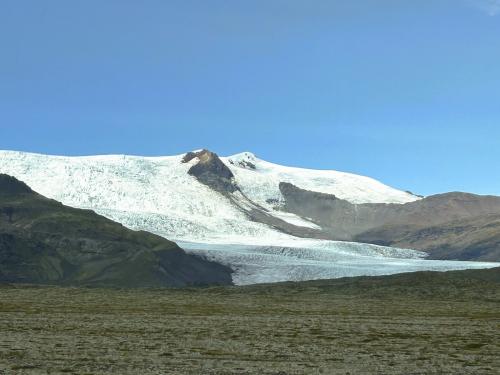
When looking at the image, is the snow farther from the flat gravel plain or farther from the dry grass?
the dry grass

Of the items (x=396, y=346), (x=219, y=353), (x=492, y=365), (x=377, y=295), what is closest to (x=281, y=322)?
(x=396, y=346)

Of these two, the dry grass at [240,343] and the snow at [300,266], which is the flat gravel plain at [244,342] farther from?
the snow at [300,266]

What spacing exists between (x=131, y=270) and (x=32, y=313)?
446 feet

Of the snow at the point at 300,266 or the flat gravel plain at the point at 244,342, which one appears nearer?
the flat gravel plain at the point at 244,342

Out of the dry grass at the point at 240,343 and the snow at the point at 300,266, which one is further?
the snow at the point at 300,266

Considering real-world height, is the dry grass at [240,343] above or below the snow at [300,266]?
below

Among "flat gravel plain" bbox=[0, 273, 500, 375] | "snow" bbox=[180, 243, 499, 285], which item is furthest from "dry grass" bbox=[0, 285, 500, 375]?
"snow" bbox=[180, 243, 499, 285]

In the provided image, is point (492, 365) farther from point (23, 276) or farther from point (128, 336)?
point (23, 276)

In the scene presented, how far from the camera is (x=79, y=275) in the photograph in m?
193

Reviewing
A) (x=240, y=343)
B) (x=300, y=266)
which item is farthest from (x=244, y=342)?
(x=300, y=266)

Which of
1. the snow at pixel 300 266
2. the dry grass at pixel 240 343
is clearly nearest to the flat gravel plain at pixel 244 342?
the dry grass at pixel 240 343

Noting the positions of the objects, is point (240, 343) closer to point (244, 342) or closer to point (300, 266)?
point (244, 342)

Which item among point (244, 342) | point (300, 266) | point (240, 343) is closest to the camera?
point (240, 343)

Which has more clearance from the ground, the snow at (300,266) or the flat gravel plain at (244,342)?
the snow at (300,266)
